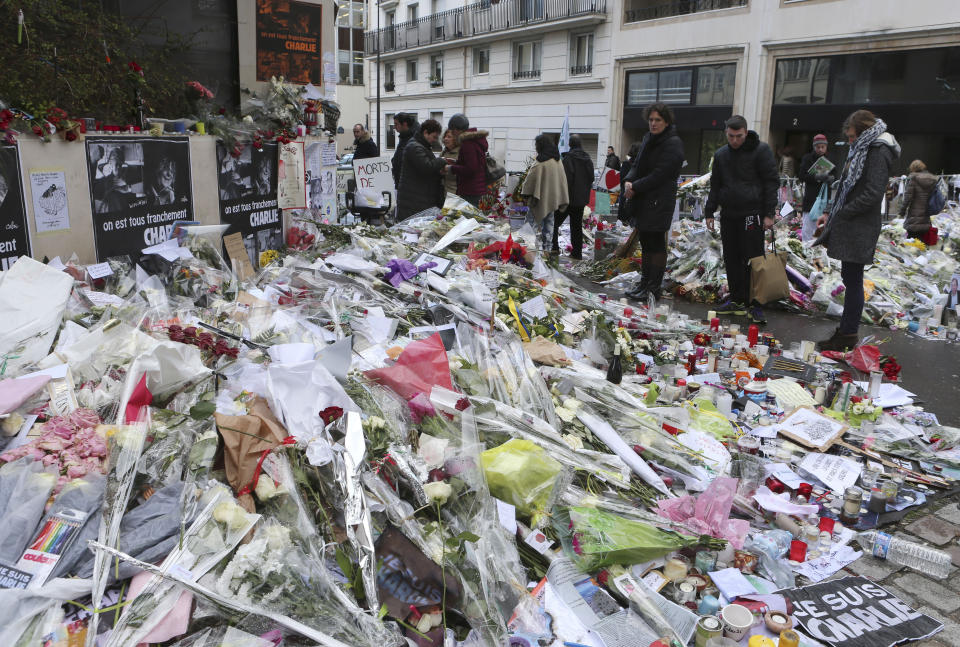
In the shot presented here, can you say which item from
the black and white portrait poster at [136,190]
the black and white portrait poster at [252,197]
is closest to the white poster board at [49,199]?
the black and white portrait poster at [136,190]

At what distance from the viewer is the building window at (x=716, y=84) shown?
19688 millimetres

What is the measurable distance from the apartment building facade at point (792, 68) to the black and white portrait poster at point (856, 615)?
16.8m

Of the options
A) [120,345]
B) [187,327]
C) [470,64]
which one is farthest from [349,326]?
[470,64]

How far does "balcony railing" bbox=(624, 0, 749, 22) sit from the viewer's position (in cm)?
1947

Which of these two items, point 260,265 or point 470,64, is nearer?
point 260,265

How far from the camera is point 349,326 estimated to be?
4.45 metres

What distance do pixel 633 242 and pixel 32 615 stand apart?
7.84 meters

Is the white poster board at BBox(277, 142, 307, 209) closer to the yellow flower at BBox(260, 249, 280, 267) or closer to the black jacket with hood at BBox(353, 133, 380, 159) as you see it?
the yellow flower at BBox(260, 249, 280, 267)

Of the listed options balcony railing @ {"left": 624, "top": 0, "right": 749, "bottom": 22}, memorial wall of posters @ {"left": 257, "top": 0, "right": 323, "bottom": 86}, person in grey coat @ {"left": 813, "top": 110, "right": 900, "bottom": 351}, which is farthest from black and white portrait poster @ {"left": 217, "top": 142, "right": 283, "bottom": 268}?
balcony railing @ {"left": 624, "top": 0, "right": 749, "bottom": 22}

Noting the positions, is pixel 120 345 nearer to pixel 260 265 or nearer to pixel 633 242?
pixel 260 265

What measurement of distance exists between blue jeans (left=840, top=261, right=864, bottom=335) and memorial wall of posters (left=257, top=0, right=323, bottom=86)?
18.2ft

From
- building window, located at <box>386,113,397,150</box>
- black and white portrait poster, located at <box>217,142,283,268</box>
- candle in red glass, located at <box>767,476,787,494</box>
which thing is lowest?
candle in red glass, located at <box>767,476,787,494</box>

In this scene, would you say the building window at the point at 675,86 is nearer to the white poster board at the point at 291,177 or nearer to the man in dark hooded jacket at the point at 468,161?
the man in dark hooded jacket at the point at 468,161

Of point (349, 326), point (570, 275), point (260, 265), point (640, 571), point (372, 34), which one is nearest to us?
point (640, 571)
